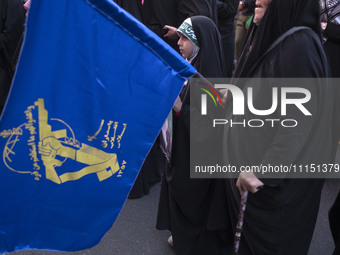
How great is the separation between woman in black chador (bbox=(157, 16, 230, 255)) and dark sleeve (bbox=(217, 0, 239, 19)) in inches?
107

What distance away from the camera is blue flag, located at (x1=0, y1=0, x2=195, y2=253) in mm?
1341

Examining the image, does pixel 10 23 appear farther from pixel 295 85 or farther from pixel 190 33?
pixel 295 85

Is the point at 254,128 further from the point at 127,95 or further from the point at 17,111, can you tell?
the point at 17,111

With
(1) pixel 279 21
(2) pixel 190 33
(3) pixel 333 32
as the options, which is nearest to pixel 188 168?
(2) pixel 190 33

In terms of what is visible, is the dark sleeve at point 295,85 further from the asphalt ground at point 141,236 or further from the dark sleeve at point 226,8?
the dark sleeve at point 226,8

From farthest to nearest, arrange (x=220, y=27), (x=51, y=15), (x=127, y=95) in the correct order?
(x=220, y=27), (x=127, y=95), (x=51, y=15)

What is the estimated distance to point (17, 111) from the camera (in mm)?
1329

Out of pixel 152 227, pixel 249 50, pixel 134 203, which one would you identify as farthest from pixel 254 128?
pixel 134 203

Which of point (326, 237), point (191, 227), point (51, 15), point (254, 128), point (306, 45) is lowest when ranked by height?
point (326, 237)

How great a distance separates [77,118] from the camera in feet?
4.67

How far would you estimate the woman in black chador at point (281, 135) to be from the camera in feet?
5.68

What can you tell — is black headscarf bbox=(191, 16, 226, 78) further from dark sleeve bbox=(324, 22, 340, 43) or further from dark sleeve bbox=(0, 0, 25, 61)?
dark sleeve bbox=(0, 0, 25, 61)

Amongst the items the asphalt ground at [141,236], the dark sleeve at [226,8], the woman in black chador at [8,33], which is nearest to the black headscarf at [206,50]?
the asphalt ground at [141,236]

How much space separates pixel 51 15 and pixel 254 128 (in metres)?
1.11
